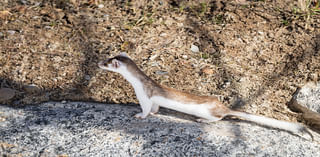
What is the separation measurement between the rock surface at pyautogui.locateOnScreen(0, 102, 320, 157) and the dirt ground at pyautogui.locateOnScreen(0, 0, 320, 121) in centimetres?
53

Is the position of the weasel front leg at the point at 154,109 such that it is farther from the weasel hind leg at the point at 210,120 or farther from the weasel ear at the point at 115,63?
the weasel ear at the point at 115,63

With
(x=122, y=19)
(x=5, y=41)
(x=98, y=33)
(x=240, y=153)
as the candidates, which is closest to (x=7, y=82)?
(x=5, y=41)

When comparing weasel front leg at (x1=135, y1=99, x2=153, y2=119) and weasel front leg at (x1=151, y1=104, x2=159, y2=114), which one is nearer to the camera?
weasel front leg at (x1=135, y1=99, x2=153, y2=119)

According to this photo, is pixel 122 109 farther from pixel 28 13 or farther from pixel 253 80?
pixel 28 13

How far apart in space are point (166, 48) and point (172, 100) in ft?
4.49

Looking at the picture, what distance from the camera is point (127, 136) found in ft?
9.29

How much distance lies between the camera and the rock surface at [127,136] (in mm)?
2672

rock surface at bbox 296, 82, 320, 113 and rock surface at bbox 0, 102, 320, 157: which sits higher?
rock surface at bbox 296, 82, 320, 113

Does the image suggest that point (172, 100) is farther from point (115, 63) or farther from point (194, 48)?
point (194, 48)

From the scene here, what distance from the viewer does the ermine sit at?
312cm

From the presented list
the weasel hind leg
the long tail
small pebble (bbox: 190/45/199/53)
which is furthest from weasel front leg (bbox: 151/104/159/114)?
small pebble (bbox: 190/45/199/53)

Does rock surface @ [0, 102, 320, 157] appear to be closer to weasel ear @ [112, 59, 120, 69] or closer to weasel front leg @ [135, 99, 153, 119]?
weasel front leg @ [135, 99, 153, 119]

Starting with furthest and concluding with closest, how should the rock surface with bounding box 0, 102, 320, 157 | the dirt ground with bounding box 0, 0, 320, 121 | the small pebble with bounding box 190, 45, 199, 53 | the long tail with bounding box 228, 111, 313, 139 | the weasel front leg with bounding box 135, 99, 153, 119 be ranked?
the small pebble with bounding box 190, 45, 199, 53
the dirt ground with bounding box 0, 0, 320, 121
the weasel front leg with bounding box 135, 99, 153, 119
the long tail with bounding box 228, 111, 313, 139
the rock surface with bounding box 0, 102, 320, 157

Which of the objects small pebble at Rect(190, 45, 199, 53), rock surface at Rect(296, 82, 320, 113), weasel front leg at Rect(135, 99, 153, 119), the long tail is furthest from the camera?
small pebble at Rect(190, 45, 199, 53)
